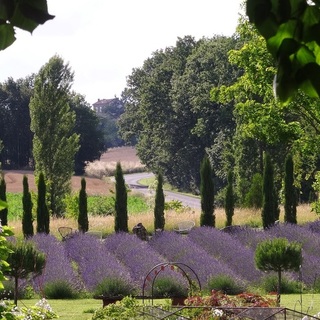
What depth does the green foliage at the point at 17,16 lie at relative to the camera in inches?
59.1

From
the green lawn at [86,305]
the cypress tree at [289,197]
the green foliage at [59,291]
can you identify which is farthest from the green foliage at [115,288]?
the cypress tree at [289,197]

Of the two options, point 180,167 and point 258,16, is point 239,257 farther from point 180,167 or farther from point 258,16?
point 180,167

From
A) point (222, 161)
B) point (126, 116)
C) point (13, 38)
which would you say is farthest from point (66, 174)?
point (13, 38)

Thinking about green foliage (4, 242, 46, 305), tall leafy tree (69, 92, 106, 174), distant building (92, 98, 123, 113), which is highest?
distant building (92, 98, 123, 113)

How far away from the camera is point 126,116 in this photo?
66.7m

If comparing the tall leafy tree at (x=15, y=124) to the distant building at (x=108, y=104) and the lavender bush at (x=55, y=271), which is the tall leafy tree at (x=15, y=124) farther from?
the distant building at (x=108, y=104)

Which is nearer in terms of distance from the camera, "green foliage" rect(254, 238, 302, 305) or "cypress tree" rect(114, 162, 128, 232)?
"green foliage" rect(254, 238, 302, 305)

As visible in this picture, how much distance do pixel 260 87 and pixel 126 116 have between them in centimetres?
4599

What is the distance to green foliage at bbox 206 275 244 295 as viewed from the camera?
635 inches

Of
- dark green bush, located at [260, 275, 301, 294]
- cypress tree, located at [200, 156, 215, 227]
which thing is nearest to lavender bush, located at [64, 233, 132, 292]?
dark green bush, located at [260, 275, 301, 294]

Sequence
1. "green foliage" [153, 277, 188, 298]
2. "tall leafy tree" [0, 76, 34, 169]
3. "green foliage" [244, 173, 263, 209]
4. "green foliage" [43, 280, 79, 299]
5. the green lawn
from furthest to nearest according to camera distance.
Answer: "tall leafy tree" [0, 76, 34, 169] < "green foliage" [244, 173, 263, 209] < "green foliage" [43, 280, 79, 299] < "green foliage" [153, 277, 188, 298] < the green lawn

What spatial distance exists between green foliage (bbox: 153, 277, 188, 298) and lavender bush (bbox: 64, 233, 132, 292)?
657 millimetres

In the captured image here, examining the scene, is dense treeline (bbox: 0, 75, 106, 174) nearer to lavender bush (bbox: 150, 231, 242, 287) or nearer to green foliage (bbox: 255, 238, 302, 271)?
lavender bush (bbox: 150, 231, 242, 287)

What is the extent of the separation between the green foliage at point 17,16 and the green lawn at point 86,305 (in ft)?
38.8
